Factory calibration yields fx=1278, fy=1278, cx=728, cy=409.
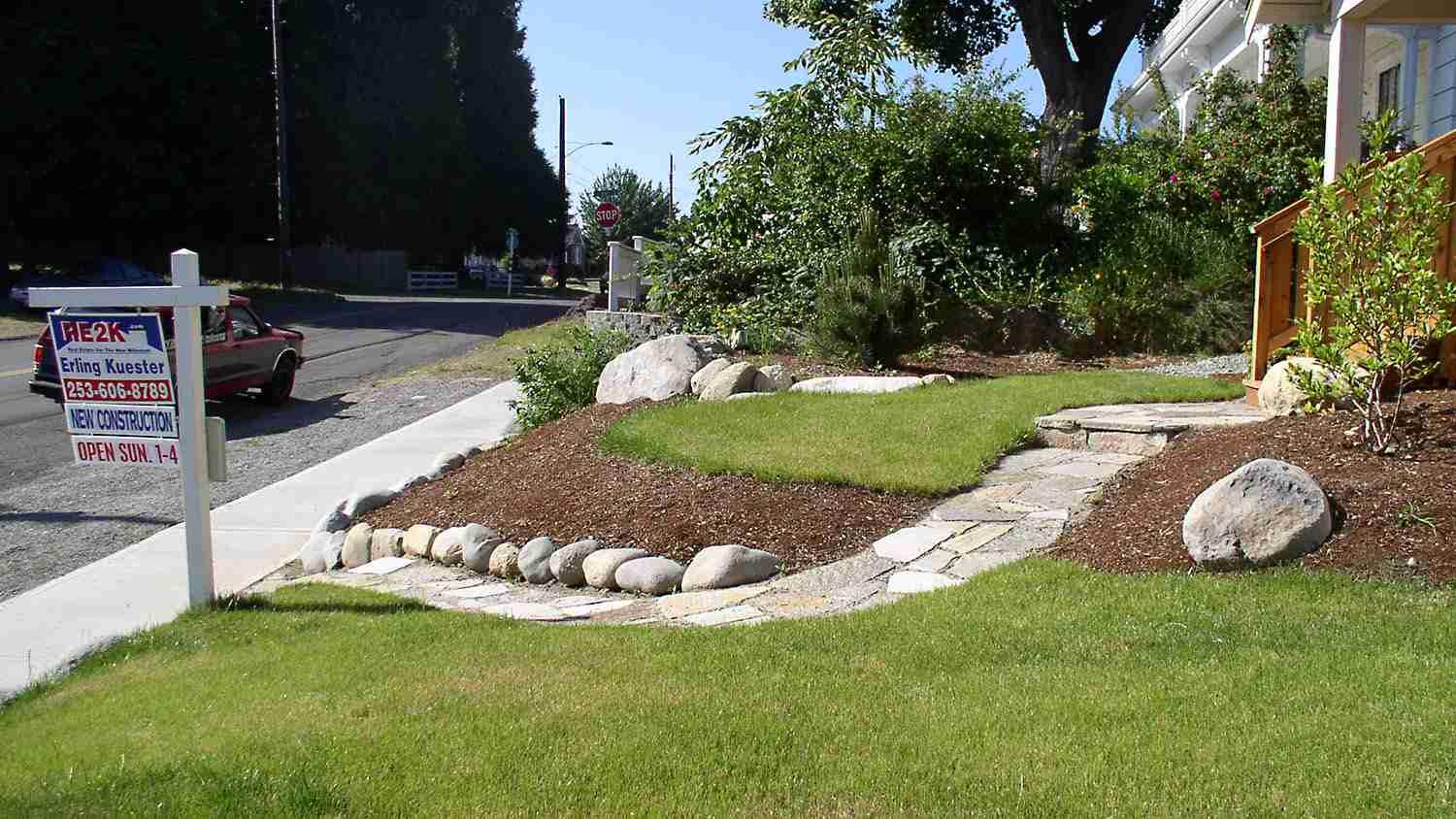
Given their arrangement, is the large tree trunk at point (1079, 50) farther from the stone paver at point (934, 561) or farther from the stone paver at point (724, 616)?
the stone paver at point (724, 616)

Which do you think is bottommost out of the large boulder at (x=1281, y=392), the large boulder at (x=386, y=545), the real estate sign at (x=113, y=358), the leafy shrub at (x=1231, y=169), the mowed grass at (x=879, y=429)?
the large boulder at (x=386, y=545)

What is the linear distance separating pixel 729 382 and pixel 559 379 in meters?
2.01

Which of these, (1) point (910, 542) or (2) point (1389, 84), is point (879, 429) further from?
(2) point (1389, 84)

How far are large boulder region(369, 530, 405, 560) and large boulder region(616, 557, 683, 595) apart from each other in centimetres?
190

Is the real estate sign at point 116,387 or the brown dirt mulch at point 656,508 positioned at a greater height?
the real estate sign at point 116,387

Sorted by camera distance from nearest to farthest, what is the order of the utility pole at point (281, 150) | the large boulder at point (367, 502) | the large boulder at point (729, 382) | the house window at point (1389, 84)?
1. the large boulder at point (367, 502)
2. the large boulder at point (729, 382)
3. the house window at point (1389, 84)
4. the utility pole at point (281, 150)

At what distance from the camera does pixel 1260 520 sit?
5.51 metres

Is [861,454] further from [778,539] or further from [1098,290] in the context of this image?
[1098,290]

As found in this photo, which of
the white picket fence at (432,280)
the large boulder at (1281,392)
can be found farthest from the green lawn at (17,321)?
the large boulder at (1281,392)

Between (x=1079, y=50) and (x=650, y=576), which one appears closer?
(x=650, y=576)

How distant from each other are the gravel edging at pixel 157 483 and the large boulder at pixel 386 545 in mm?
1960

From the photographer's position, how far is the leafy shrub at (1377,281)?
6.16 m

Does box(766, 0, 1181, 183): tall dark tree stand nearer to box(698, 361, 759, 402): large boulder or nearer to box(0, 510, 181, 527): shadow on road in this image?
box(698, 361, 759, 402): large boulder

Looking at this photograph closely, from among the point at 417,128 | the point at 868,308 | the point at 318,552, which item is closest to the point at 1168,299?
the point at 868,308
